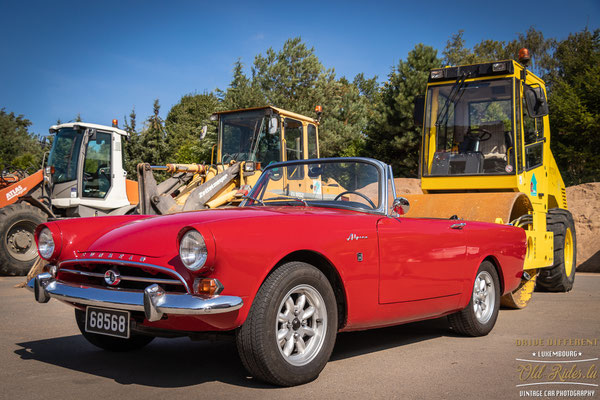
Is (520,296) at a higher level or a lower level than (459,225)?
lower

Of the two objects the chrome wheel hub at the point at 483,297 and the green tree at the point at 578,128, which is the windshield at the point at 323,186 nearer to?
the chrome wheel hub at the point at 483,297

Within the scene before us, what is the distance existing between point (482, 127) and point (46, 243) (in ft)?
21.4

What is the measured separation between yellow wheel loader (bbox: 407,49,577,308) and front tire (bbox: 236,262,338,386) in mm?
4016

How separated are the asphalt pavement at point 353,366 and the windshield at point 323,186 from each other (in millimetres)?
1252

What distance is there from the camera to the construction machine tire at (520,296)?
23.7ft

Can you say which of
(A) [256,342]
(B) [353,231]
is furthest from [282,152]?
(A) [256,342]

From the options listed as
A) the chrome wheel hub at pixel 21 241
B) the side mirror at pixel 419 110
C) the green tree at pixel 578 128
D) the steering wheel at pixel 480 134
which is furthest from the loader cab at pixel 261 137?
the green tree at pixel 578 128

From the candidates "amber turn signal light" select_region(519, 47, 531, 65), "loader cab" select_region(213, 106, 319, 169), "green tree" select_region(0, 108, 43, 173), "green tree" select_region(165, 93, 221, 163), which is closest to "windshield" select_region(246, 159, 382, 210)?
"amber turn signal light" select_region(519, 47, 531, 65)

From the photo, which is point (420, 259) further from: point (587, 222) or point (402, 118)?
point (402, 118)

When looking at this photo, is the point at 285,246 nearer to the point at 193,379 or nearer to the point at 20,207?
the point at 193,379

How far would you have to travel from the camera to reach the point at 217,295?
333 cm

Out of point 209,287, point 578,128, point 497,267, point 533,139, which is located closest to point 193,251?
point 209,287

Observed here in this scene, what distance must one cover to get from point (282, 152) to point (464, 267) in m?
7.53

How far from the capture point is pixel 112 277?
3.70m
